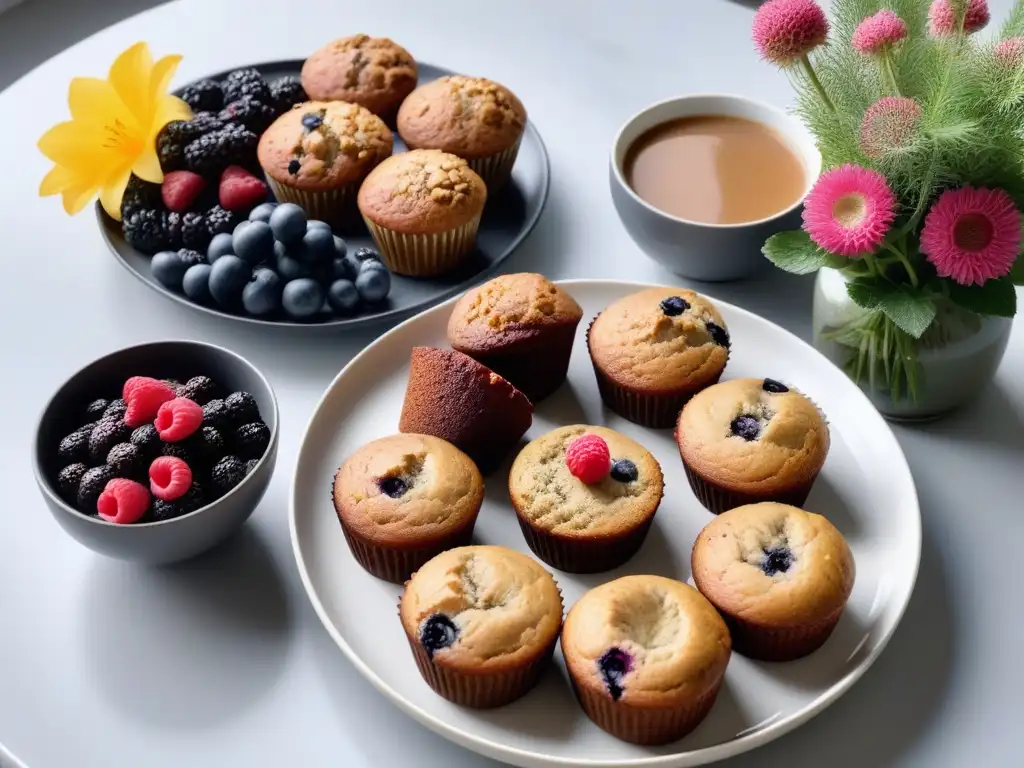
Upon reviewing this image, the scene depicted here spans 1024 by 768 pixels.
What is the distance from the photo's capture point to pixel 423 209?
1.77 m

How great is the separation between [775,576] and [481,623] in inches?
13.7

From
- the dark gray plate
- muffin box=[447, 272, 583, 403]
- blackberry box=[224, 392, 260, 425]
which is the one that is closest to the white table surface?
the dark gray plate

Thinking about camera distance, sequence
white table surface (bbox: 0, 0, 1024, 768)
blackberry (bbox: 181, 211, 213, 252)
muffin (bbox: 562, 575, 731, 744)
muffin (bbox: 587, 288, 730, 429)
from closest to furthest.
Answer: muffin (bbox: 562, 575, 731, 744)
white table surface (bbox: 0, 0, 1024, 768)
muffin (bbox: 587, 288, 730, 429)
blackberry (bbox: 181, 211, 213, 252)

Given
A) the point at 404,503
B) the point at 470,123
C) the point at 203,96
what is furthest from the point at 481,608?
the point at 203,96

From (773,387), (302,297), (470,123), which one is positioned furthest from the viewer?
(470,123)

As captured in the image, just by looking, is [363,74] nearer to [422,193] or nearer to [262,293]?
[422,193]

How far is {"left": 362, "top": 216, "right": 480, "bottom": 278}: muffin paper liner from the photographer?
5.89 feet

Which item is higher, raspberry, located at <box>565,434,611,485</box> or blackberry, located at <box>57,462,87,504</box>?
blackberry, located at <box>57,462,87,504</box>

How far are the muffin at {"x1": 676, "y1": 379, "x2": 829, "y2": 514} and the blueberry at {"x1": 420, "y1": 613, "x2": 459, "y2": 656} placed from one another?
16.1 inches

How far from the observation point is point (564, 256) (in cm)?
192

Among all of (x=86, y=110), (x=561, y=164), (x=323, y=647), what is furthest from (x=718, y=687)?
(x=86, y=110)

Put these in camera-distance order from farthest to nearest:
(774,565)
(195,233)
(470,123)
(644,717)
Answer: (470,123) → (195,233) → (774,565) → (644,717)

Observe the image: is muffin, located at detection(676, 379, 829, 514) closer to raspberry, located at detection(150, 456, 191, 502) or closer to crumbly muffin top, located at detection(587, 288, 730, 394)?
crumbly muffin top, located at detection(587, 288, 730, 394)

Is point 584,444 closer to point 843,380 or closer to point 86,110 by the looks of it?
point 843,380
